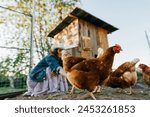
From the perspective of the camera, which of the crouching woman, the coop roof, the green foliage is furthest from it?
the coop roof

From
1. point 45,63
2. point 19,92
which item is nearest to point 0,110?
point 45,63

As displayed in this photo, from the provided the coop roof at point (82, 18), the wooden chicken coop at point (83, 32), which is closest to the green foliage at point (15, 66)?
the wooden chicken coop at point (83, 32)

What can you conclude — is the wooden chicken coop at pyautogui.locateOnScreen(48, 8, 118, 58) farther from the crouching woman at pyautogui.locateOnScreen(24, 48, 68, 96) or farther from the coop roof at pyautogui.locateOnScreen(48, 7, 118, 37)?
the crouching woman at pyautogui.locateOnScreen(24, 48, 68, 96)

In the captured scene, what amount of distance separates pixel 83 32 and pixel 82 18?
467mm

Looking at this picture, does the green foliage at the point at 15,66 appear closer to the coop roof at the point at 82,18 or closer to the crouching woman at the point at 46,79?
the crouching woman at the point at 46,79

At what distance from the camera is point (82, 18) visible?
23.9 ft

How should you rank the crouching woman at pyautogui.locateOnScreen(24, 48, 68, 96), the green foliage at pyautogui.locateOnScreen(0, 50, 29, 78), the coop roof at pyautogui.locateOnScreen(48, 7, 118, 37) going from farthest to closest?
the coop roof at pyautogui.locateOnScreen(48, 7, 118, 37)
the green foliage at pyautogui.locateOnScreen(0, 50, 29, 78)
the crouching woman at pyautogui.locateOnScreen(24, 48, 68, 96)

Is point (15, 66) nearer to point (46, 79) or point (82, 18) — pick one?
point (46, 79)

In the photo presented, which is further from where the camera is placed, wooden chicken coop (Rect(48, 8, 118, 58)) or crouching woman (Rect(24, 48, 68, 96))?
wooden chicken coop (Rect(48, 8, 118, 58))

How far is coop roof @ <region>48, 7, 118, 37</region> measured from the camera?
6.89 meters

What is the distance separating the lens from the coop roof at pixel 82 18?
271 inches

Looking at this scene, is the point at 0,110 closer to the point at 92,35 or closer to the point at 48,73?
the point at 48,73

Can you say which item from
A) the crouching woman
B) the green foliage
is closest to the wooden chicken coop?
the green foliage

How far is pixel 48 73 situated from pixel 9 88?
1.61 m
